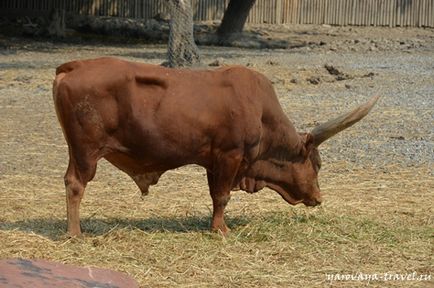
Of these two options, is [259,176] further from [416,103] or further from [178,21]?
[178,21]

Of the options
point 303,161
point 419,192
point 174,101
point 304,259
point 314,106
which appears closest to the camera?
point 304,259

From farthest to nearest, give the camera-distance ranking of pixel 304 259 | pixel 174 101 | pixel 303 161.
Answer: pixel 303 161 < pixel 174 101 < pixel 304 259

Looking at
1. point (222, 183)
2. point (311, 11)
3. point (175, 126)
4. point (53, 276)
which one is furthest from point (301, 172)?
point (311, 11)

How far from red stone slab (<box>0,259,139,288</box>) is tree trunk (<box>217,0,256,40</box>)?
22.6 meters

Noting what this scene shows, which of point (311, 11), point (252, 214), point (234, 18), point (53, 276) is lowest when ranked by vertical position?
→ point (252, 214)

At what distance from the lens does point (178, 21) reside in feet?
69.0

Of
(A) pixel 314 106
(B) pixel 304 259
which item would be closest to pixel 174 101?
(B) pixel 304 259

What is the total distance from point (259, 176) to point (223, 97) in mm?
810

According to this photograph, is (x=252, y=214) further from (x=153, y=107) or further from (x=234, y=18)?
(x=234, y=18)

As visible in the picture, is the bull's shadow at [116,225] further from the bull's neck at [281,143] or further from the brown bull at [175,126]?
the bull's neck at [281,143]

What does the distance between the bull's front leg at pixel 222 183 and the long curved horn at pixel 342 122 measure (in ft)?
2.79

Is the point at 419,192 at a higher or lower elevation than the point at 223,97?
lower

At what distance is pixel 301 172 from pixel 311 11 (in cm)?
2424

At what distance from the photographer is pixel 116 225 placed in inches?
352
